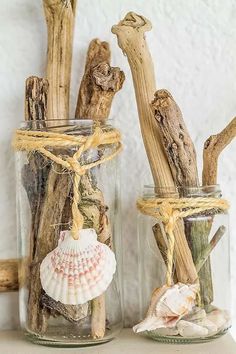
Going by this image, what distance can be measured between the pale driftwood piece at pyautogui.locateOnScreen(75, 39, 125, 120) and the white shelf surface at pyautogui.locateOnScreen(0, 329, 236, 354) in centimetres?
19

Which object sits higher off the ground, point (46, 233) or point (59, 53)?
point (59, 53)

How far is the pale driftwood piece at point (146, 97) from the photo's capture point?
600 mm

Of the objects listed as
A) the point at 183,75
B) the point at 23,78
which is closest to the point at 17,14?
the point at 23,78

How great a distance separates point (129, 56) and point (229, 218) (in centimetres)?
17

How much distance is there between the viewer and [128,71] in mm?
664

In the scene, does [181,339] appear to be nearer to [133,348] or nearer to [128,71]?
[133,348]

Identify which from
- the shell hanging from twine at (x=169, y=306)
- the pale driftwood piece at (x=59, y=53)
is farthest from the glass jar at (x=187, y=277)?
the pale driftwood piece at (x=59, y=53)

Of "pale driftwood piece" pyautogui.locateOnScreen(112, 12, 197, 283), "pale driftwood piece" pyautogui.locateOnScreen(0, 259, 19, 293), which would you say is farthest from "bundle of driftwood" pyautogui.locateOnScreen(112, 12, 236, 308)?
"pale driftwood piece" pyautogui.locateOnScreen(0, 259, 19, 293)

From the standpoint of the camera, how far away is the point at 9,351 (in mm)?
592

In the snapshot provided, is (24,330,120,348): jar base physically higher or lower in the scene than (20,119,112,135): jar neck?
lower

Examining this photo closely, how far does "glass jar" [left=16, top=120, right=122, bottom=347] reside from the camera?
59 cm

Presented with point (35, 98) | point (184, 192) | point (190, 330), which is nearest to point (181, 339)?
point (190, 330)

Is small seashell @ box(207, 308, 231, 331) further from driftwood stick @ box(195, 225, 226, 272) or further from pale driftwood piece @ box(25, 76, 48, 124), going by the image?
pale driftwood piece @ box(25, 76, 48, 124)

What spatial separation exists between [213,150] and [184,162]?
3cm
